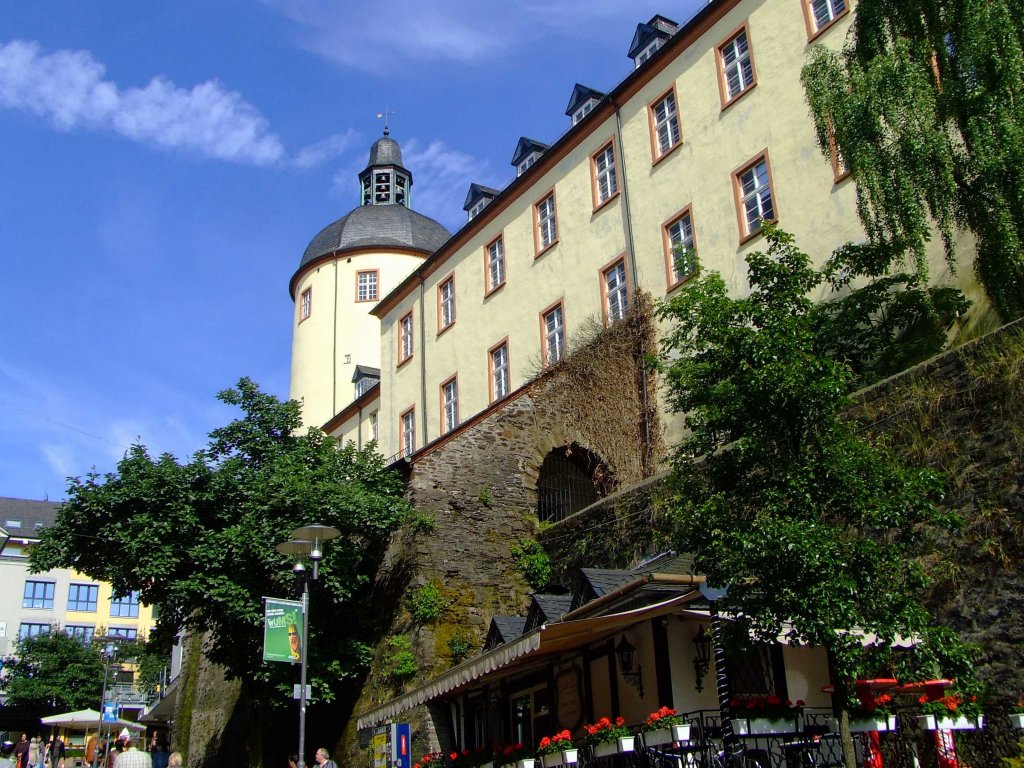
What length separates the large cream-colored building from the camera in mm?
21266

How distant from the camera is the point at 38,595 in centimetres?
6556

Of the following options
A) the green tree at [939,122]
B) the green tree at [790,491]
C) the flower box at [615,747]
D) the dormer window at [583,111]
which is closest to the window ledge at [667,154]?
the dormer window at [583,111]

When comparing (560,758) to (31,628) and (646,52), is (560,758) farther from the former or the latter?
(31,628)

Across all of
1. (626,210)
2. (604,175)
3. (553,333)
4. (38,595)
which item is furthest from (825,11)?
(38,595)

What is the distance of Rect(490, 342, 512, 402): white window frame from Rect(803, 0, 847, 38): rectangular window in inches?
460

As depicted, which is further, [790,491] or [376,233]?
[376,233]

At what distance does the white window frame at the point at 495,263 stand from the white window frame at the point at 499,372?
1.87 metres

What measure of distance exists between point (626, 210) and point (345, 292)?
71.3ft

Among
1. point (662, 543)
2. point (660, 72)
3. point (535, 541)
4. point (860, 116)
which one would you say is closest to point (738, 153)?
point (660, 72)

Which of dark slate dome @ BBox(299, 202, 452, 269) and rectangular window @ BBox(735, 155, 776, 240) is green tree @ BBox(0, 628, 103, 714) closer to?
dark slate dome @ BBox(299, 202, 452, 269)

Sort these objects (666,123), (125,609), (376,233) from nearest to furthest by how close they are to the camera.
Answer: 1. (666,123)
2. (376,233)
3. (125,609)

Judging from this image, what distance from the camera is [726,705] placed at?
10836 millimetres

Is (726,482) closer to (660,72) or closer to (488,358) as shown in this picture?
(660,72)

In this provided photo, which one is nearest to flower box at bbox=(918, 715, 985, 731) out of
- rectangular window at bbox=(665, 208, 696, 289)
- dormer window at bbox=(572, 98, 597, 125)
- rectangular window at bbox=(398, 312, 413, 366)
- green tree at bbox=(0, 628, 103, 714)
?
rectangular window at bbox=(665, 208, 696, 289)
